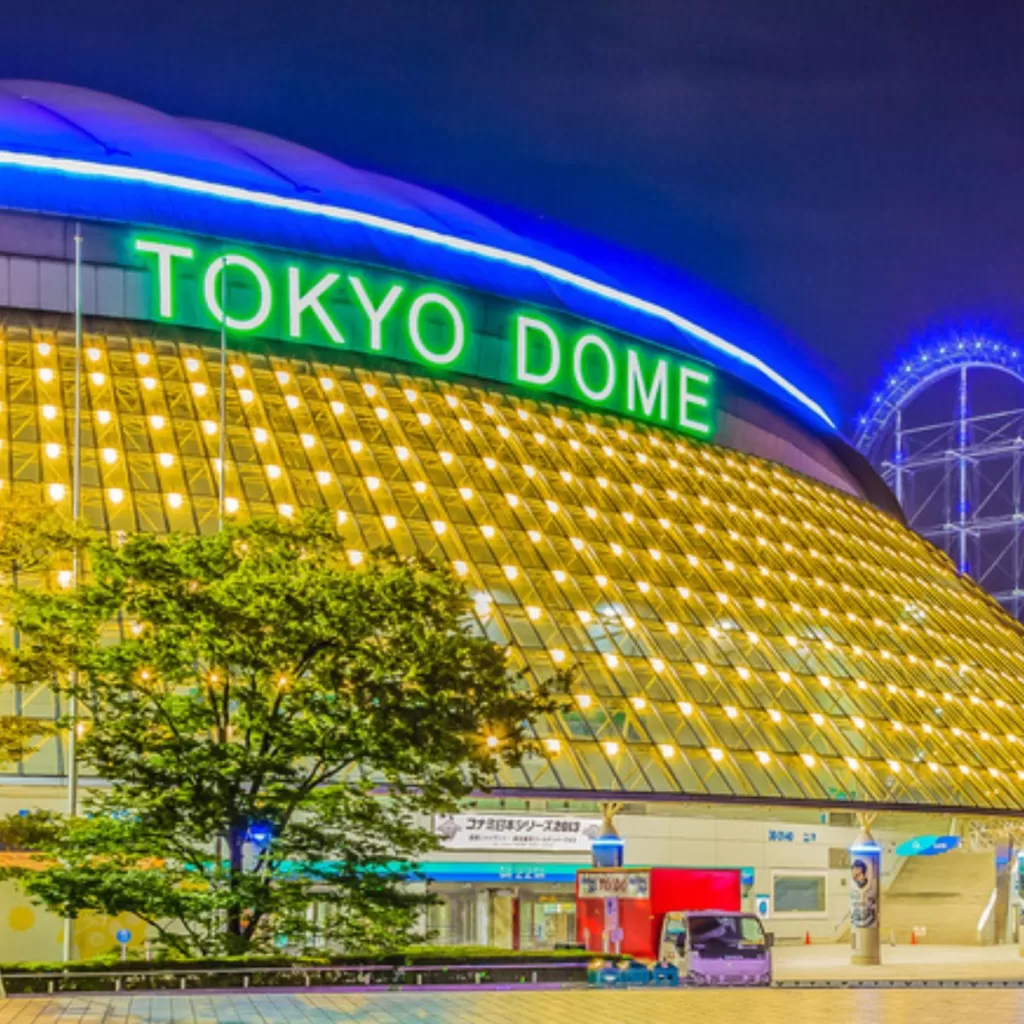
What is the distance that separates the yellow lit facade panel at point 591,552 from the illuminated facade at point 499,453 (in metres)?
0.13

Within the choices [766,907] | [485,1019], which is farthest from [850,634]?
[485,1019]

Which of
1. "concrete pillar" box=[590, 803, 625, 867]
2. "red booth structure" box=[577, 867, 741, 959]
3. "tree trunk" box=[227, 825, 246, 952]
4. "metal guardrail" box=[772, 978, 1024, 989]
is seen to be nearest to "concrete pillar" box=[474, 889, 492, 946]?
"concrete pillar" box=[590, 803, 625, 867]

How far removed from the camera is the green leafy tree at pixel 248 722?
117 ft

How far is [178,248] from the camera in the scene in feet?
211

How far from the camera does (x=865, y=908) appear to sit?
5534 centimetres

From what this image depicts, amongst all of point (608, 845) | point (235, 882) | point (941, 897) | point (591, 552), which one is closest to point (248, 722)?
point (235, 882)

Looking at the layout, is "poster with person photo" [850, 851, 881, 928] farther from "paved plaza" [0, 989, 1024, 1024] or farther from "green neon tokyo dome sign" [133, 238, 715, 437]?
"green neon tokyo dome sign" [133, 238, 715, 437]

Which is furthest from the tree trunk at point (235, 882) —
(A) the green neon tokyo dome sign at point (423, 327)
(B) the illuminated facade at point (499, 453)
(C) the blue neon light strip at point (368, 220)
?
(C) the blue neon light strip at point (368, 220)

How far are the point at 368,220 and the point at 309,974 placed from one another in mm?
40476

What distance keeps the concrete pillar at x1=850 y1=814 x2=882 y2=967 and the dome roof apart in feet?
87.7

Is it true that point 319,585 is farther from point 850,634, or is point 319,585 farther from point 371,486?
point 850,634

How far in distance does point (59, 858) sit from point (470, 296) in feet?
126

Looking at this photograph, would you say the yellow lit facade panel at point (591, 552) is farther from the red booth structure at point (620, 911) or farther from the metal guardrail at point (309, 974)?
the metal guardrail at point (309, 974)

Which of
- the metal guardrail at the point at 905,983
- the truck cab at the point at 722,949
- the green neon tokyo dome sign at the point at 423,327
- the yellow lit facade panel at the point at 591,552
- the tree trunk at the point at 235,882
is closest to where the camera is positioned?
the tree trunk at the point at 235,882
